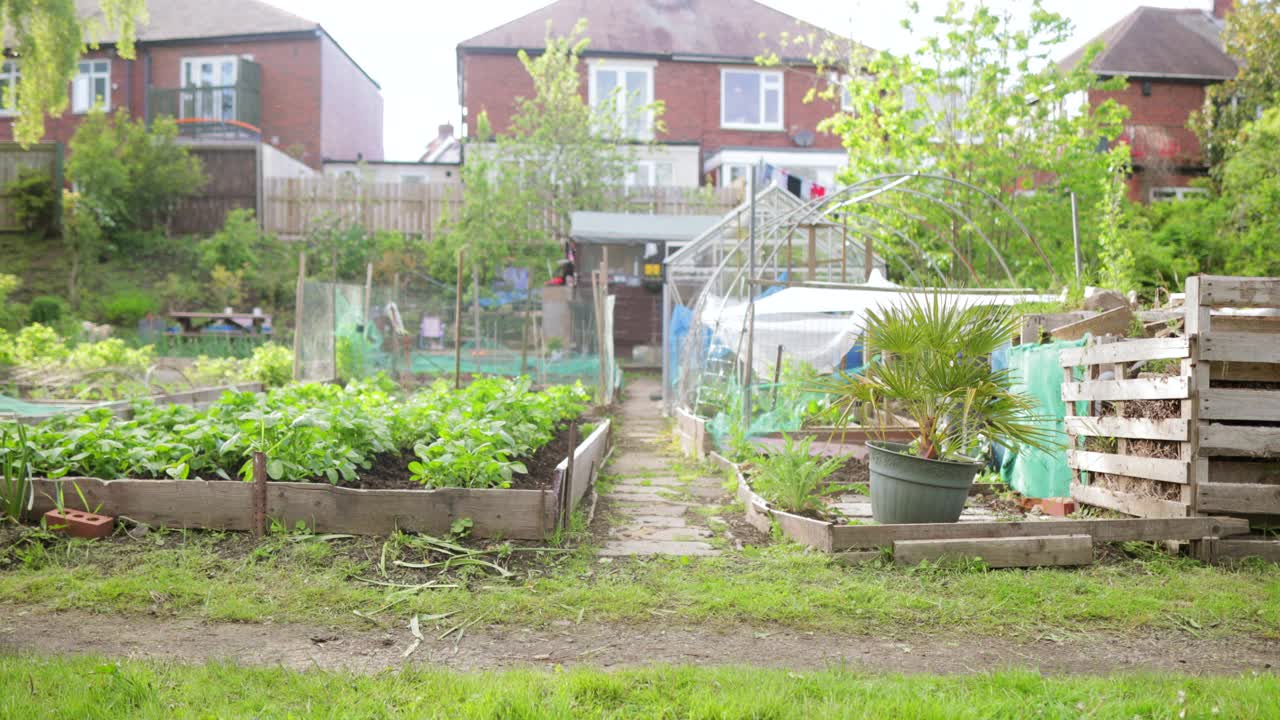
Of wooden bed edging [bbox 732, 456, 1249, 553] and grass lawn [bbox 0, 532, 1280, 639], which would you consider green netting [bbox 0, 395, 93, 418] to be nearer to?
grass lawn [bbox 0, 532, 1280, 639]

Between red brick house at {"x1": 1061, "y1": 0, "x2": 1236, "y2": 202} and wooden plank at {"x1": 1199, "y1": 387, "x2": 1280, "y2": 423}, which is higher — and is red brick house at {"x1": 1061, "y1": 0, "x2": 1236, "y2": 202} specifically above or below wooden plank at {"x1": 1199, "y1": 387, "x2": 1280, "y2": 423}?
above

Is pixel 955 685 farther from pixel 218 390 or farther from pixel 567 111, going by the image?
pixel 567 111

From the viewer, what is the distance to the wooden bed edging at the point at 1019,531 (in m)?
5.58

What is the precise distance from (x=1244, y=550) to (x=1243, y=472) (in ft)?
1.66

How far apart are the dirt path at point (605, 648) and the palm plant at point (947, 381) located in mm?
1752

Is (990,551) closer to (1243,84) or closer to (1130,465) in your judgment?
(1130,465)

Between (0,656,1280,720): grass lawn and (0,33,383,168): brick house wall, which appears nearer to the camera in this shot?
(0,656,1280,720): grass lawn

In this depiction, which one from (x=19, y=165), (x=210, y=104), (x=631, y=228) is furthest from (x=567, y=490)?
(x=210, y=104)

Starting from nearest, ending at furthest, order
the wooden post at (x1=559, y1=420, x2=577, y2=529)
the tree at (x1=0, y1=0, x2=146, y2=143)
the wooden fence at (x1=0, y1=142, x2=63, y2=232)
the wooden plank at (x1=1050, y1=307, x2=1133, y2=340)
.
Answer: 1. the wooden post at (x1=559, y1=420, x2=577, y2=529)
2. the wooden plank at (x1=1050, y1=307, x2=1133, y2=340)
3. the tree at (x1=0, y1=0, x2=146, y2=143)
4. the wooden fence at (x1=0, y1=142, x2=63, y2=232)

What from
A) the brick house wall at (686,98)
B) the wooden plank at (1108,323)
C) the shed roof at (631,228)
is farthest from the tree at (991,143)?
the brick house wall at (686,98)

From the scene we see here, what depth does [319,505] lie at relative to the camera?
18.5 feet

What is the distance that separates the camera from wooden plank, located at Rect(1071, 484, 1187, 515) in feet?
19.2

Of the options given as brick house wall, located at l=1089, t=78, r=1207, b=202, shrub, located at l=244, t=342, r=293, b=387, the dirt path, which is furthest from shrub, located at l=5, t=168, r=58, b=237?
brick house wall, located at l=1089, t=78, r=1207, b=202

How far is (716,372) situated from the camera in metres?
11.3
